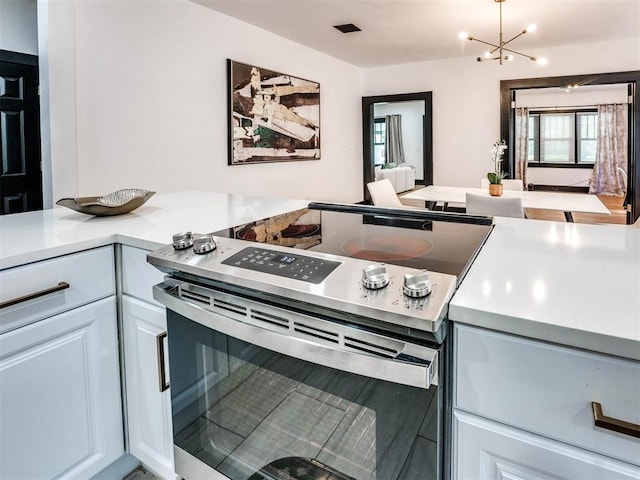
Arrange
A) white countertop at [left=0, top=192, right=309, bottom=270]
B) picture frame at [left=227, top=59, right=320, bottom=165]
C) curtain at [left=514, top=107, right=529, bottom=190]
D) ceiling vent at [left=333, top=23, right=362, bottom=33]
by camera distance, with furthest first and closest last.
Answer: curtain at [left=514, top=107, right=529, bottom=190], ceiling vent at [left=333, top=23, right=362, bottom=33], picture frame at [left=227, top=59, right=320, bottom=165], white countertop at [left=0, top=192, right=309, bottom=270]

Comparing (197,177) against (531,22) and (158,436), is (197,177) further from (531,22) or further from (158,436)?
(531,22)

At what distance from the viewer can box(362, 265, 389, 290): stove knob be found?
0.75 meters

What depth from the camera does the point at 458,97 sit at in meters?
5.92

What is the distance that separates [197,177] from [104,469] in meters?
2.75

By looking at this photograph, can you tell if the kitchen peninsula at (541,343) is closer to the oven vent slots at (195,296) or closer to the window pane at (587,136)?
the oven vent slots at (195,296)

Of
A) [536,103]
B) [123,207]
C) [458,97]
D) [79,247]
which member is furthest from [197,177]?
[536,103]

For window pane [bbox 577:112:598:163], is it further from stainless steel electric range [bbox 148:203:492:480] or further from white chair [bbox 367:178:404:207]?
stainless steel electric range [bbox 148:203:492:480]

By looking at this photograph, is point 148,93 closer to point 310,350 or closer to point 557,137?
point 310,350

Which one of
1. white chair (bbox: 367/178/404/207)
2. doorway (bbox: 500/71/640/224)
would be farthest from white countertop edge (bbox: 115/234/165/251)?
doorway (bbox: 500/71/640/224)

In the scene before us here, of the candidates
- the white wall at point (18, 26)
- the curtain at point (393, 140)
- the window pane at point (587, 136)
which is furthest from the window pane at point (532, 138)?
the white wall at point (18, 26)

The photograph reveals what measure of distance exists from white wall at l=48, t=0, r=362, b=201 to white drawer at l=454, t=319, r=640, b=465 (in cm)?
282

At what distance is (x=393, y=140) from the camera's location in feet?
37.0

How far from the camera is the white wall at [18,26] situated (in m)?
3.38

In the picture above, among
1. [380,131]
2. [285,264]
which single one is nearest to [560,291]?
[285,264]
